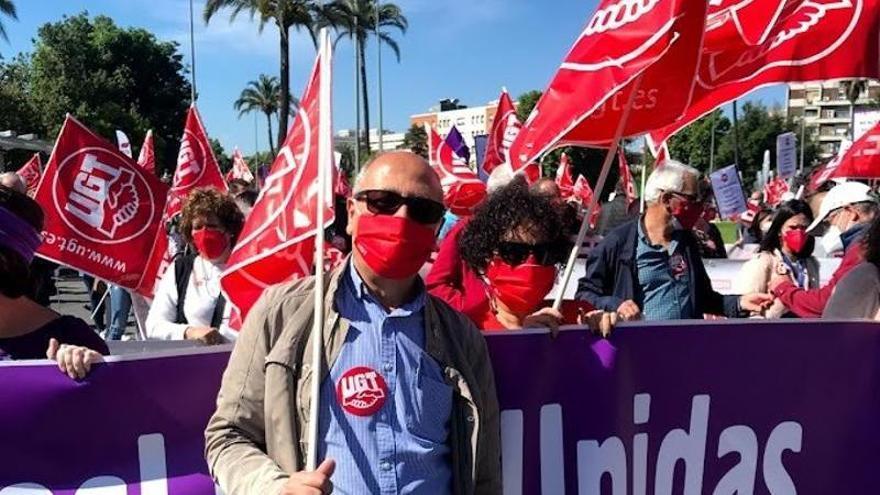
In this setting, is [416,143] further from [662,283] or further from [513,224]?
[513,224]

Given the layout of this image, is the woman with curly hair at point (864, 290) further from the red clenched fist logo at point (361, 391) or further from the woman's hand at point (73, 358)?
the woman's hand at point (73, 358)

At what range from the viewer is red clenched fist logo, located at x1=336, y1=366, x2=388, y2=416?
82.6 inches

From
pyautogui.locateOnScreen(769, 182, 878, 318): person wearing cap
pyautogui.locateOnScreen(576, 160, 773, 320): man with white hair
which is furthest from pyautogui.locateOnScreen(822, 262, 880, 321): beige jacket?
pyautogui.locateOnScreen(576, 160, 773, 320): man with white hair

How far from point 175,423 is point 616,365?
1.44 m

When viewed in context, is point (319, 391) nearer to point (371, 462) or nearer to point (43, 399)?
point (371, 462)

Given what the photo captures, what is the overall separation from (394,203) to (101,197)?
325cm

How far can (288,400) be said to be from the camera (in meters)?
2.06

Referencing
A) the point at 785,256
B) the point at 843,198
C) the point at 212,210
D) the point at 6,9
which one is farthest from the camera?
the point at 6,9

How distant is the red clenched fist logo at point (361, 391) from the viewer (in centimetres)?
210


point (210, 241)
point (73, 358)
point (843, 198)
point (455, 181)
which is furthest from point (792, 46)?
point (455, 181)

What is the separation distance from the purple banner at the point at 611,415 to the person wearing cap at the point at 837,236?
563mm

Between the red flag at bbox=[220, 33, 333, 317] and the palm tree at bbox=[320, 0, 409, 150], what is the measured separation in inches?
1389

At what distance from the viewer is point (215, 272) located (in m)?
4.09

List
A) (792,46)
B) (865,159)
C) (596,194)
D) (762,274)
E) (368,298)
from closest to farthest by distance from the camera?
(368,298)
(596,194)
(792,46)
(762,274)
(865,159)
